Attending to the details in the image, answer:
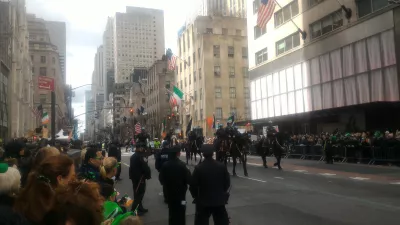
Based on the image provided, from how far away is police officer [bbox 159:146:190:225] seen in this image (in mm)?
7312

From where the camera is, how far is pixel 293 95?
132ft

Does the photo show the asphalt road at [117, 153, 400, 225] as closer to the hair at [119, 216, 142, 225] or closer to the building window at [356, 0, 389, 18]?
the hair at [119, 216, 142, 225]

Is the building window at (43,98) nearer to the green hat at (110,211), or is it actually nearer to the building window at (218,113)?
the building window at (218,113)

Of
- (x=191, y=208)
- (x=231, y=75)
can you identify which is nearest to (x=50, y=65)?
(x=231, y=75)

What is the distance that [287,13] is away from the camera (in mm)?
41969

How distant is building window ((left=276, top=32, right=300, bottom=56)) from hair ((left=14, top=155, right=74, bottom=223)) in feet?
127

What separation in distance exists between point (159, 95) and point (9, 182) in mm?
92357

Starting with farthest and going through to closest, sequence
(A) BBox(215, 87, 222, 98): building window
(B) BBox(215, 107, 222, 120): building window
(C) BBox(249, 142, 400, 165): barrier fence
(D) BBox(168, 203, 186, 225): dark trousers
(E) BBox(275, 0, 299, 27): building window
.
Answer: (A) BBox(215, 87, 222, 98): building window, (B) BBox(215, 107, 222, 120): building window, (E) BBox(275, 0, 299, 27): building window, (C) BBox(249, 142, 400, 165): barrier fence, (D) BBox(168, 203, 186, 225): dark trousers

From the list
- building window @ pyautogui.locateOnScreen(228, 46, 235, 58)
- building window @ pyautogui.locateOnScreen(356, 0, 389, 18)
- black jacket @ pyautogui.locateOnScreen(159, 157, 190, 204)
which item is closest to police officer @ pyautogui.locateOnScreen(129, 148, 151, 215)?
black jacket @ pyautogui.locateOnScreen(159, 157, 190, 204)

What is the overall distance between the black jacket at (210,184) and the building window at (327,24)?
30399 millimetres

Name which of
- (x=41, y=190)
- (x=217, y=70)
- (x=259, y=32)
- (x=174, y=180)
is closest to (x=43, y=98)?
(x=217, y=70)

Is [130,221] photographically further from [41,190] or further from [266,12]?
[266,12]

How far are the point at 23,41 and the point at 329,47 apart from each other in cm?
4636

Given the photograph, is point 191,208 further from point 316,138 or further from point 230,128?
point 316,138
